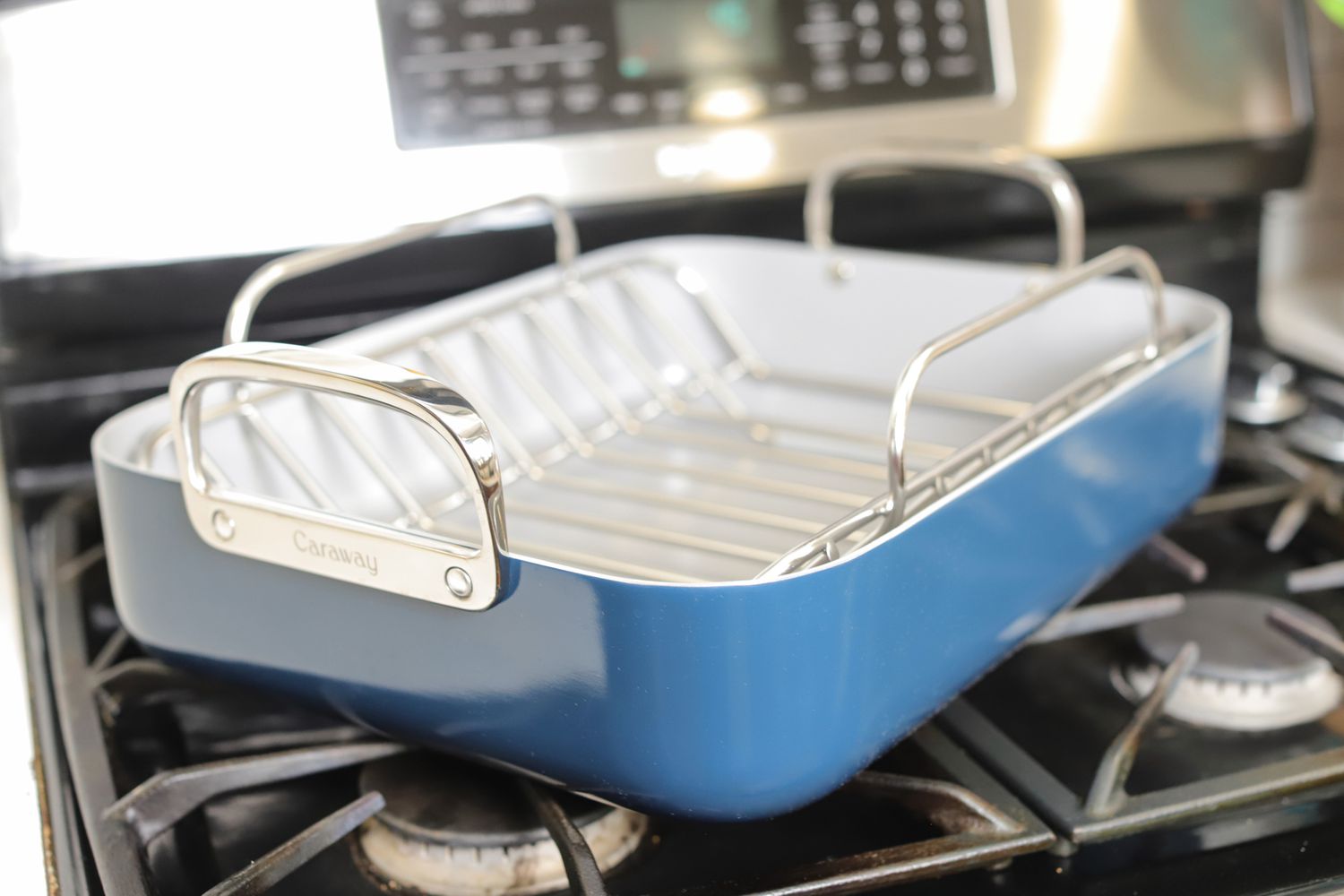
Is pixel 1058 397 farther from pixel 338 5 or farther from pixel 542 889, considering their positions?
pixel 338 5

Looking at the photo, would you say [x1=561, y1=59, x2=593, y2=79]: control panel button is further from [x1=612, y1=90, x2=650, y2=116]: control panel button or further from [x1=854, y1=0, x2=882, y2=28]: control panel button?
[x1=854, y1=0, x2=882, y2=28]: control panel button

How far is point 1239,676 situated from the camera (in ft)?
1.82

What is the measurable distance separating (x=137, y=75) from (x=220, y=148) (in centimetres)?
5

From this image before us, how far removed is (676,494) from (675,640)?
0.93ft

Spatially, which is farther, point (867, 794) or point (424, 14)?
point (424, 14)

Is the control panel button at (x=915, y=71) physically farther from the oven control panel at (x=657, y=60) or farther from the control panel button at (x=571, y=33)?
the control panel button at (x=571, y=33)

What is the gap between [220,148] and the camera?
28.7 inches

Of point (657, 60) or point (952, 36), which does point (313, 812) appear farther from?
point (952, 36)

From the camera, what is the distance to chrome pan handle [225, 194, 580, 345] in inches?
21.6

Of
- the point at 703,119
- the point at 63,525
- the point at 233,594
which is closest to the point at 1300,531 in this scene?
the point at 703,119

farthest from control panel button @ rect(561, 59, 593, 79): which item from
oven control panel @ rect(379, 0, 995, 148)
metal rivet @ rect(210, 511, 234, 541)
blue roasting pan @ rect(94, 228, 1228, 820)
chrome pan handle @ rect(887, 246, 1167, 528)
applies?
metal rivet @ rect(210, 511, 234, 541)

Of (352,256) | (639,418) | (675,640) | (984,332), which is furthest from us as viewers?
A: (639,418)

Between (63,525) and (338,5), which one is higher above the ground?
(338,5)

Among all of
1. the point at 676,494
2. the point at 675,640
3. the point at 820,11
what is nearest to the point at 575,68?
the point at 820,11
